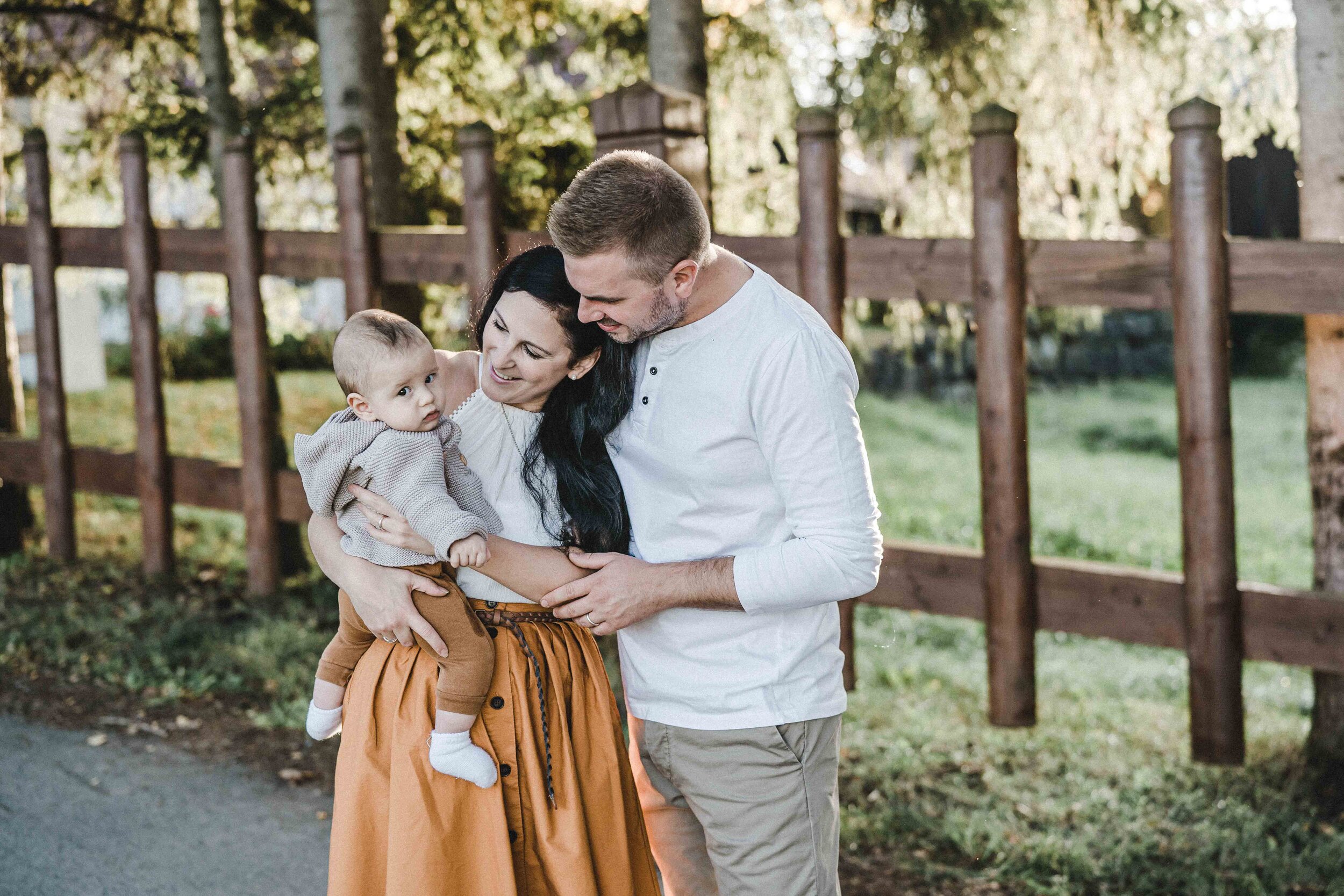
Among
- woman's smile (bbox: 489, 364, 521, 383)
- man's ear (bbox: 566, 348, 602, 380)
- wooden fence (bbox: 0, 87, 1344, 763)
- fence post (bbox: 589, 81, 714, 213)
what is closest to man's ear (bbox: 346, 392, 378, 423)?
woman's smile (bbox: 489, 364, 521, 383)

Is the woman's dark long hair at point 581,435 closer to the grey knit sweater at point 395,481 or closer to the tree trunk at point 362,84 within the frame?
the grey knit sweater at point 395,481

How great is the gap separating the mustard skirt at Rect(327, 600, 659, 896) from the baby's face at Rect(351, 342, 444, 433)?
0.42 metres

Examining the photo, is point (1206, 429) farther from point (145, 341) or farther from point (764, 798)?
point (145, 341)

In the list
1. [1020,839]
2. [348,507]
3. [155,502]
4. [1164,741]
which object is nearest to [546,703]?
[348,507]

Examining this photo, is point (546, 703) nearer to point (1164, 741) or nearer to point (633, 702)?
point (633, 702)

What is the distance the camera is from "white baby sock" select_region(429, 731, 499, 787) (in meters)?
2.40

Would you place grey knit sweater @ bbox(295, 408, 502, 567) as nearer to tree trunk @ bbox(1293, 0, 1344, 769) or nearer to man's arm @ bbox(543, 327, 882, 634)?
man's arm @ bbox(543, 327, 882, 634)

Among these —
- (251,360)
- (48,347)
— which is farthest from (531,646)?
(48,347)

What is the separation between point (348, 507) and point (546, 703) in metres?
0.55

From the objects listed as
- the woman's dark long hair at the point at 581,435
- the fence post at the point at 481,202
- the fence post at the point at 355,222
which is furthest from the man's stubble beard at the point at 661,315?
the fence post at the point at 355,222

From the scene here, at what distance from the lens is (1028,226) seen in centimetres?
632

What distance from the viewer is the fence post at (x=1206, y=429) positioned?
353 cm

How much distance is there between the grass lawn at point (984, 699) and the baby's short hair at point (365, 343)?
202cm

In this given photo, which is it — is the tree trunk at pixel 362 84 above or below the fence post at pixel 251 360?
above
